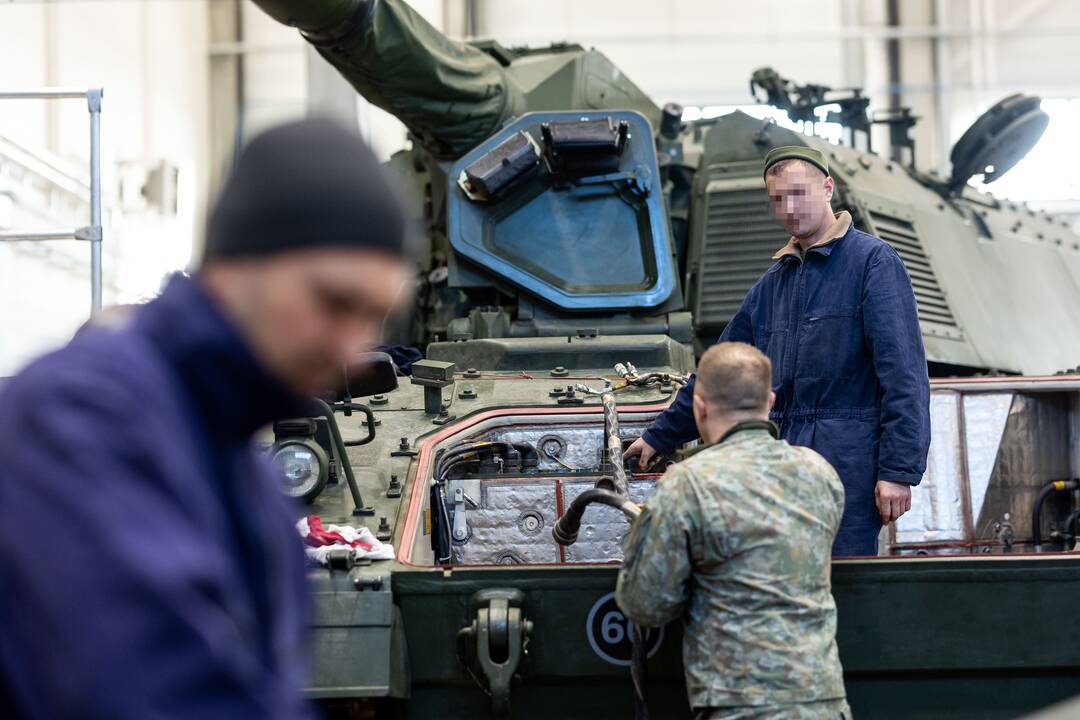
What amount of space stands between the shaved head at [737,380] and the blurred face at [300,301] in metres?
1.85

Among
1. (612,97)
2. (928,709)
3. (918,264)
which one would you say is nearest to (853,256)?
(928,709)

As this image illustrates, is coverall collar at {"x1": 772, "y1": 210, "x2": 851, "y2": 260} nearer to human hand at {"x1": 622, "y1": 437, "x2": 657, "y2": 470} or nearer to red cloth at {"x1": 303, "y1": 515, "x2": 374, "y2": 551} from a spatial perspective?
human hand at {"x1": 622, "y1": 437, "x2": 657, "y2": 470}

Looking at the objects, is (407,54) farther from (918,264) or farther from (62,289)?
(62,289)

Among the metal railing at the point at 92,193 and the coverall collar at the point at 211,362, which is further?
the metal railing at the point at 92,193

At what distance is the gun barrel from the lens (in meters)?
4.95

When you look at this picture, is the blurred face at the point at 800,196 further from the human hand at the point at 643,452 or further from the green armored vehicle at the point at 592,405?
the green armored vehicle at the point at 592,405

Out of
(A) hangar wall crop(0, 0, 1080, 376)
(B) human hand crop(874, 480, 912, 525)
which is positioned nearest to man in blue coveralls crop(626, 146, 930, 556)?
(B) human hand crop(874, 480, 912, 525)

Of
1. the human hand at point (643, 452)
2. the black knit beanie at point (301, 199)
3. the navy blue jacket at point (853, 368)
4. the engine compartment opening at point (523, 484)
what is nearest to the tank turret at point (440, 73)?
the engine compartment opening at point (523, 484)

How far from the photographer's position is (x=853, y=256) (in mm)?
3918

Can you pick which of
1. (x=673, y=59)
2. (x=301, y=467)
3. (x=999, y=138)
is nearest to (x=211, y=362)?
(x=301, y=467)

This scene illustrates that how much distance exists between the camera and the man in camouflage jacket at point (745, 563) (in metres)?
2.86

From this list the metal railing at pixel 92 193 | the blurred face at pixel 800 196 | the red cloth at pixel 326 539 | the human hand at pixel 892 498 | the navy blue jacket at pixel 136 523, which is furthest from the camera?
the metal railing at pixel 92 193

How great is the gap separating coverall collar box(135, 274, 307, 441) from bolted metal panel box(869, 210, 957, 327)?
5.35m

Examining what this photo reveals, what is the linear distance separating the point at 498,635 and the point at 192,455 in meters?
2.21
